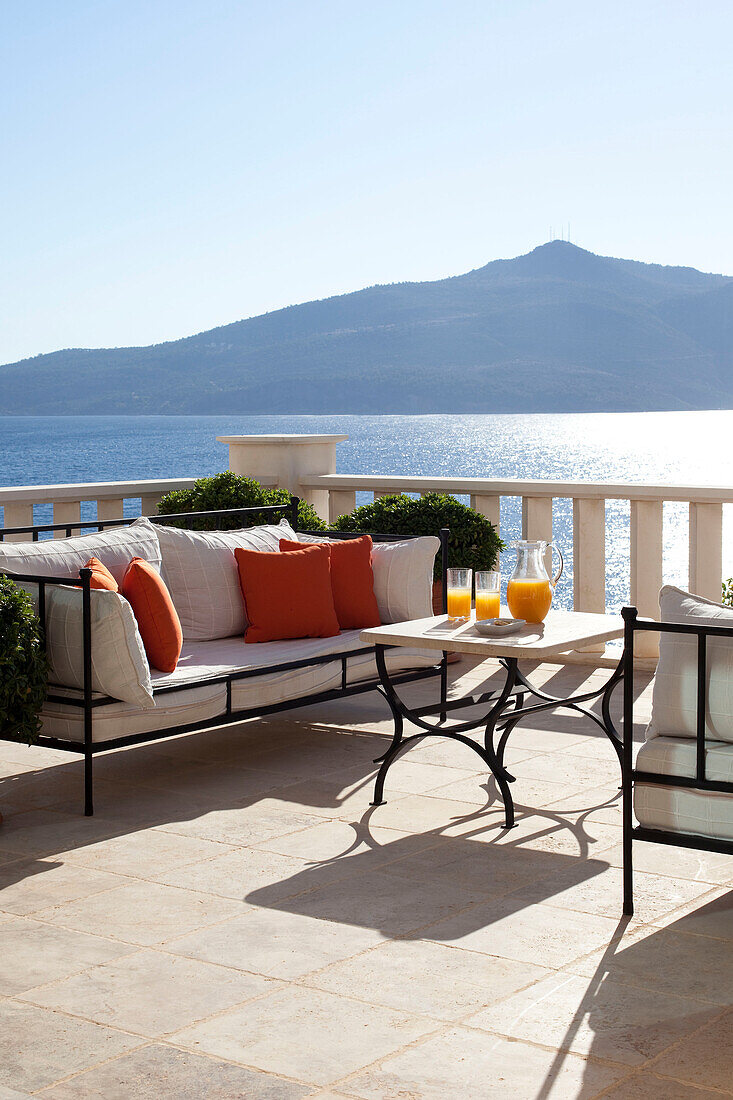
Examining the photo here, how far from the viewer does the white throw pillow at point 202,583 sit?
4.73 m

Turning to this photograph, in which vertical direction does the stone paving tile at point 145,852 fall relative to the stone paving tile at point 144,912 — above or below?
above

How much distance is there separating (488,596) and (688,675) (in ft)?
4.32

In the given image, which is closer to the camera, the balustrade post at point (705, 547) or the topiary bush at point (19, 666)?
the topiary bush at point (19, 666)

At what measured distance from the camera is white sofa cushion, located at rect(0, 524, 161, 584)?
402 cm

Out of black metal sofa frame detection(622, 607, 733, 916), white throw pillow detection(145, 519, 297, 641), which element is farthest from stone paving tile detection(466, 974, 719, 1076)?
white throw pillow detection(145, 519, 297, 641)

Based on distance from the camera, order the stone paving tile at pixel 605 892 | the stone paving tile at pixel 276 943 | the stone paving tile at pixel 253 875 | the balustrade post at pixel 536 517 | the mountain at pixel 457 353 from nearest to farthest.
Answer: the stone paving tile at pixel 276 943 → the stone paving tile at pixel 605 892 → the stone paving tile at pixel 253 875 → the balustrade post at pixel 536 517 → the mountain at pixel 457 353

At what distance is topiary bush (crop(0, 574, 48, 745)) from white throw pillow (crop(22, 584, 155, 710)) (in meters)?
0.09

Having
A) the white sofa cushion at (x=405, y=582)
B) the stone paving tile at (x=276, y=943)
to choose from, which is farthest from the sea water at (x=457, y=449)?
the stone paving tile at (x=276, y=943)

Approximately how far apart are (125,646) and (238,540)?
4.48ft

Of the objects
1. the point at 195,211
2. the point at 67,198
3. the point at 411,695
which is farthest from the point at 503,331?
the point at 411,695

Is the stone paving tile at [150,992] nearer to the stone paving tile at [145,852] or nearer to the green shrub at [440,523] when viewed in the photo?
the stone paving tile at [145,852]

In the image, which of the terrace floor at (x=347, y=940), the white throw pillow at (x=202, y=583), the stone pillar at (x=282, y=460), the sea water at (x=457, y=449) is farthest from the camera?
the sea water at (x=457, y=449)

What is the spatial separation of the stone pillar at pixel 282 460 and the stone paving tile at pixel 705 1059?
4894mm

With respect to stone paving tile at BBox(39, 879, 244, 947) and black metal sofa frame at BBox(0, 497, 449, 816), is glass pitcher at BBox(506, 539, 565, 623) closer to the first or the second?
black metal sofa frame at BBox(0, 497, 449, 816)
